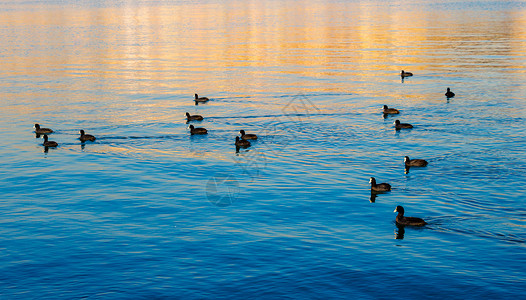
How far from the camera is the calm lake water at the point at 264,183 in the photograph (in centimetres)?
2317

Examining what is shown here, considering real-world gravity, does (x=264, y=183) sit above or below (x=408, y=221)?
above

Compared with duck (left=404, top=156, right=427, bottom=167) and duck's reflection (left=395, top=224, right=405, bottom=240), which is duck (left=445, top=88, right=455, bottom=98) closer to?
duck (left=404, top=156, right=427, bottom=167)

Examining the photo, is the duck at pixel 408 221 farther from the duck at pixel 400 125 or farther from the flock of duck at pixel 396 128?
the duck at pixel 400 125

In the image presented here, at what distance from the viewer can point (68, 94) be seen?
62250 millimetres

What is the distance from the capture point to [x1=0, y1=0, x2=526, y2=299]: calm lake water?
23.2 m

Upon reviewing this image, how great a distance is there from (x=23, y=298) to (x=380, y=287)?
502 inches

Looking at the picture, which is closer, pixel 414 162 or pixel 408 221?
pixel 408 221

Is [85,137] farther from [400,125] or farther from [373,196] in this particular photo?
[400,125]

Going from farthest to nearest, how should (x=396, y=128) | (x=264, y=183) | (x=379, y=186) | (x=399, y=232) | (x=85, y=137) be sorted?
1. (x=396, y=128)
2. (x=85, y=137)
3. (x=264, y=183)
4. (x=379, y=186)
5. (x=399, y=232)

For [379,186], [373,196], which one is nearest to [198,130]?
[379,186]

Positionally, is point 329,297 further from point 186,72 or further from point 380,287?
point 186,72

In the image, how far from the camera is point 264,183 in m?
34.3

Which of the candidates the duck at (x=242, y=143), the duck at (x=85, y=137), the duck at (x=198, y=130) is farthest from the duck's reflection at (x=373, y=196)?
the duck at (x=85, y=137)

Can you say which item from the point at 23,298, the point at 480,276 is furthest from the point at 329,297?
the point at 23,298
